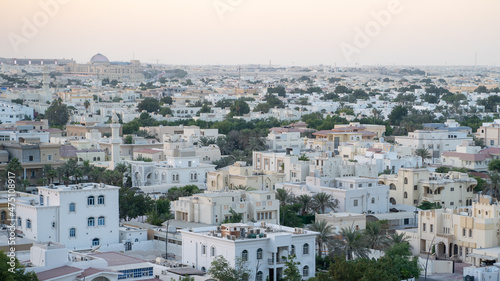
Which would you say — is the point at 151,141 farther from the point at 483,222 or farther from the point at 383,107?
the point at 383,107

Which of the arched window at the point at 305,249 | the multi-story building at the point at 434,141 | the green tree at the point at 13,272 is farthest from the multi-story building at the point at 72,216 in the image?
the multi-story building at the point at 434,141

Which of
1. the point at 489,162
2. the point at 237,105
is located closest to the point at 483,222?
the point at 489,162

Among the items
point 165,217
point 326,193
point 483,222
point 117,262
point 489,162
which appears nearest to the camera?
point 117,262

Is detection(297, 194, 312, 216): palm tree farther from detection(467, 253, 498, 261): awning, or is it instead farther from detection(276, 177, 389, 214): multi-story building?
detection(467, 253, 498, 261): awning

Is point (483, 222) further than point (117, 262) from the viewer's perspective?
Yes

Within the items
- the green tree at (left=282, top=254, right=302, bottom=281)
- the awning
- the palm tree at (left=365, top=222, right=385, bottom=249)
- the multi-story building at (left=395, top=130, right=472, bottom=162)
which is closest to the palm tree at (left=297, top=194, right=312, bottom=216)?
the palm tree at (left=365, top=222, right=385, bottom=249)

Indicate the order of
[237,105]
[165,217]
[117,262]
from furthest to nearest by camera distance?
[237,105]
[165,217]
[117,262]
